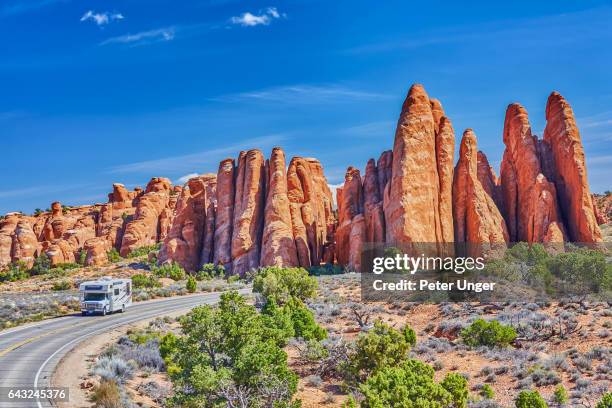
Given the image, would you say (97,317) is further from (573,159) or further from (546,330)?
(573,159)

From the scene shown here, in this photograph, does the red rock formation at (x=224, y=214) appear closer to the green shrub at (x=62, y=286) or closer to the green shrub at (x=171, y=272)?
the green shrub at (x=171, y=272)

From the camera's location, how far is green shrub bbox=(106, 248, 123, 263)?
91.9 meters

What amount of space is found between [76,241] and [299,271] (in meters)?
74.5

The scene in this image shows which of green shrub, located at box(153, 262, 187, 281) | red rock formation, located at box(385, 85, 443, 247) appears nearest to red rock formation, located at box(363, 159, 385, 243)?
red rock formation, located at box(385, 85, 443, 247)

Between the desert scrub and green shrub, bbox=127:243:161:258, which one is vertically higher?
green shrub, bbox=127:243:161:258

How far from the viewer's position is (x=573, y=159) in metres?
58.2

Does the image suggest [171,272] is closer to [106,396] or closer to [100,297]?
[100,297]

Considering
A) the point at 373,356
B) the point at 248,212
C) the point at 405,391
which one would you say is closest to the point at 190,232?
the point at 248,212

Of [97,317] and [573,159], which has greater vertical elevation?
[573,159]

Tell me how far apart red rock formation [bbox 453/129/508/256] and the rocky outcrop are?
26.4 m

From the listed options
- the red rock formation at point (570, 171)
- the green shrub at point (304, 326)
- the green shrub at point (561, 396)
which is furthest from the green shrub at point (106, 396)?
the red rock formation at point (570, 171)

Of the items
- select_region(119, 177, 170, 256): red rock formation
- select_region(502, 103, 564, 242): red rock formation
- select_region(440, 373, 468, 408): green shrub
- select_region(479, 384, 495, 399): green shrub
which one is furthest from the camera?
select_region(119, 177, 170, 256): red rock formation

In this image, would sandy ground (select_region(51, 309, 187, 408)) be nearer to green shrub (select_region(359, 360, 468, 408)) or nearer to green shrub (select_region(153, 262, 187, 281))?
green shrub (select_region(359, 360, 468, 408))

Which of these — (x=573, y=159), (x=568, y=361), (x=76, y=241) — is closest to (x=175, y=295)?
(x=568, y=361)
